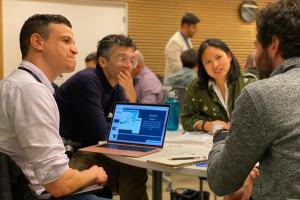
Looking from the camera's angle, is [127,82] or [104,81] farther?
[127,82]

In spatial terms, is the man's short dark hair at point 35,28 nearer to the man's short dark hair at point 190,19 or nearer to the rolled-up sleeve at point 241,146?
the rolled-up sleeve at point 241,146

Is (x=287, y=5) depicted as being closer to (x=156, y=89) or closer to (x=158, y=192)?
(x=158, y=192)

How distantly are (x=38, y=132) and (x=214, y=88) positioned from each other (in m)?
1.66

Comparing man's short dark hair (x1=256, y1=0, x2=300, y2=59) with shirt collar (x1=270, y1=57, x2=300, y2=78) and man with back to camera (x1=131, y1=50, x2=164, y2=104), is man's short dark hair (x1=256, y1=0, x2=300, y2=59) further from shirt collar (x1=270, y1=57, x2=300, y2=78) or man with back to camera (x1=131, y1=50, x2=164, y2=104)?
man with back to camera (x1=131, y1=50, x2=164, y2=104)

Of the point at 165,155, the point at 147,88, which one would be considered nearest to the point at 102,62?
the point at 165,155

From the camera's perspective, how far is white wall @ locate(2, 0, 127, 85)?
569 cm

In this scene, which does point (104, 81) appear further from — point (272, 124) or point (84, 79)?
point (272, 124)

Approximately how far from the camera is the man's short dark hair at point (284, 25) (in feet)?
3.77

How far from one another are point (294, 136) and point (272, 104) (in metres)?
0.12

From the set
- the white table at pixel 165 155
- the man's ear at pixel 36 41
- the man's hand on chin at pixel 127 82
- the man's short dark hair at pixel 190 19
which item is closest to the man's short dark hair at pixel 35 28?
the man's ear at pixel 36 41

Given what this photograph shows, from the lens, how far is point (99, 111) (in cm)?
233

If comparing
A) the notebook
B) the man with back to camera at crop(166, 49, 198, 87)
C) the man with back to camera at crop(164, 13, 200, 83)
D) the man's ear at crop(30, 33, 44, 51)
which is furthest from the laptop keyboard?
the man with back to camera at crop(164, 13, 200, 83)

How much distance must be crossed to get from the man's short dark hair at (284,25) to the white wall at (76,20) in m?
5.25

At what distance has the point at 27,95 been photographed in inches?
52.9
